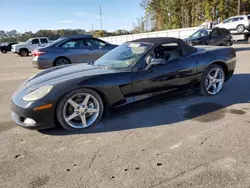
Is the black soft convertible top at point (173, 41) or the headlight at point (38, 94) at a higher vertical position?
the black soft convertible top at point (173, 41)

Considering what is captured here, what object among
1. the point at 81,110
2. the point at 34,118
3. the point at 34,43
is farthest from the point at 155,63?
the point at 34,43

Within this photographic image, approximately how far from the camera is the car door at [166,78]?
401cm

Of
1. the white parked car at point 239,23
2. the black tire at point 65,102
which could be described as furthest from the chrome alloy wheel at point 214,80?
the white parked car at point 239,23

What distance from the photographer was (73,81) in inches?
140

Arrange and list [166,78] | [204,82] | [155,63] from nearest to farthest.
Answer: [155,63] → [166,78] → [204,82]

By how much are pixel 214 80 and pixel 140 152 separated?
9.91ft

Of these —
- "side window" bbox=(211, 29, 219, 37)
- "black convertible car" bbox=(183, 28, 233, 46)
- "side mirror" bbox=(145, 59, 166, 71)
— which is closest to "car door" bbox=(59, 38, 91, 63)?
"side mirror" bbox=(145, 59, 166, 71)

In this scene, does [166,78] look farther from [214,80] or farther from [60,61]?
[60,61]

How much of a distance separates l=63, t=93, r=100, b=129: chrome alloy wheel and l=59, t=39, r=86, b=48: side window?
6.40m

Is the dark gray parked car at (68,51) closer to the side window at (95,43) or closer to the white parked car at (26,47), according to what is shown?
the side window at (95,43)

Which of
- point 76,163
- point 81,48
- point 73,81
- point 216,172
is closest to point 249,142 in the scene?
point 216,172

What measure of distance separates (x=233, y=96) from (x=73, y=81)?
343cm

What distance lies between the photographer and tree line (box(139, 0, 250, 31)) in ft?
128

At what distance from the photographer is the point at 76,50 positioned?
9.61 metres
